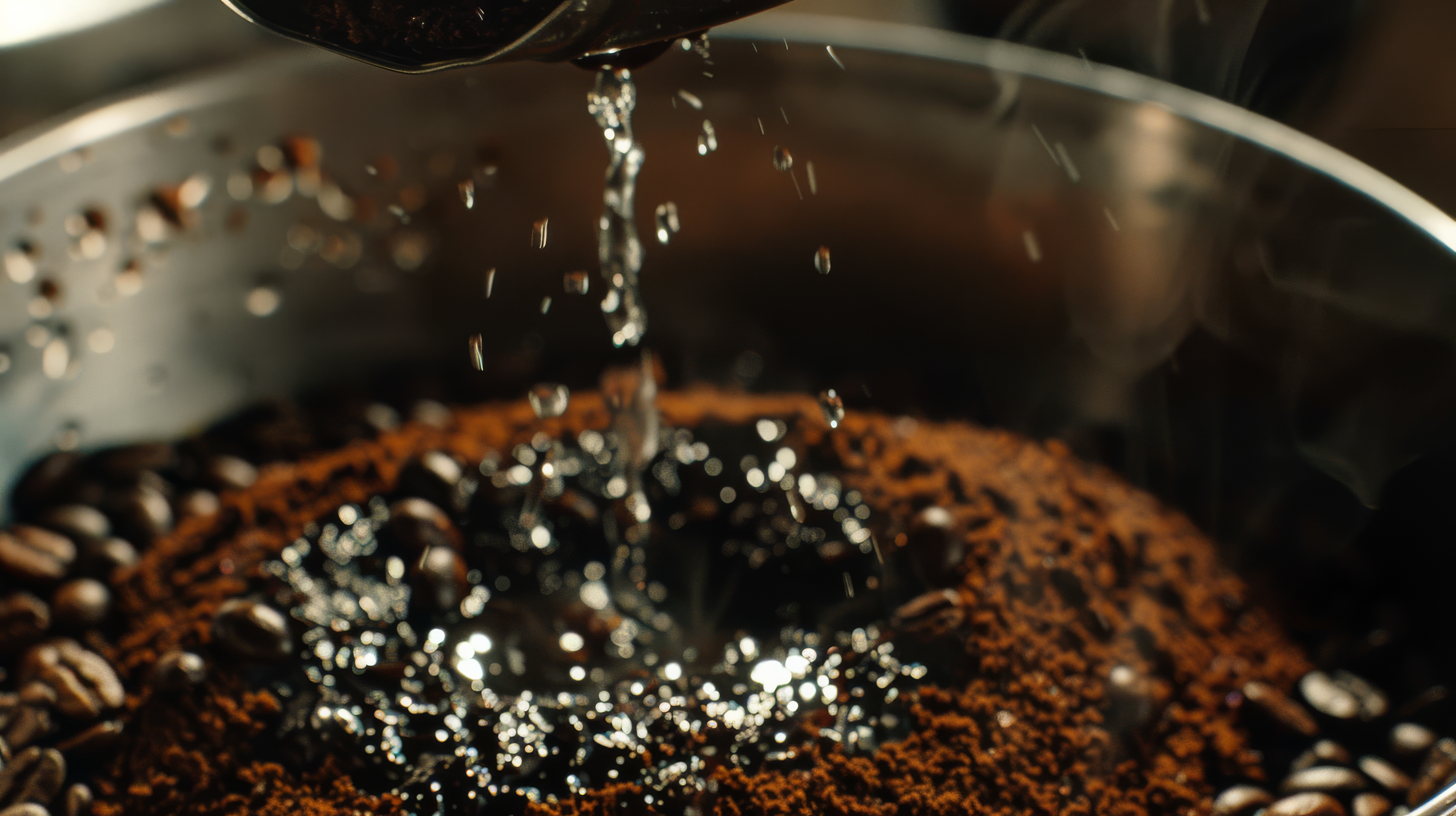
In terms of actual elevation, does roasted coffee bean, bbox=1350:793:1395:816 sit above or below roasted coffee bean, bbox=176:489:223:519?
above

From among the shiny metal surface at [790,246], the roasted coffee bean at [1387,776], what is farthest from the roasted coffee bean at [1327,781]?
the shiny metal surface at [790,246]

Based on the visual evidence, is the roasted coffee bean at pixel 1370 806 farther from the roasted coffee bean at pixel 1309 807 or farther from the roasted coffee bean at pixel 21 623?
the roasted coffee bean at pixel 21 623

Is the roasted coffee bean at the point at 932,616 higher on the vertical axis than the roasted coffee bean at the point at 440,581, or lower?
higher

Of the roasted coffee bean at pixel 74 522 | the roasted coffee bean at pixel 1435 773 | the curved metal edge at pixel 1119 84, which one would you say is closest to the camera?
the roasted coffee bean at pixel 1435 773

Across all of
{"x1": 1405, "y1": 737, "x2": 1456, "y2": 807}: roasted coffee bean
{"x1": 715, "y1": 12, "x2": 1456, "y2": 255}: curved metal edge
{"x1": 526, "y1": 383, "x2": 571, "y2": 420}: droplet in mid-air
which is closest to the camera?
{"x1": 1405, "y1": 737, "x2": 1456, "y2": 807}: roasted coffee bean

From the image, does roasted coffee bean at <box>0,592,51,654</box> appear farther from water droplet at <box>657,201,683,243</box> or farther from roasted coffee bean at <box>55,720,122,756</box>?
water droplet at <box>657,201,683,243</box>

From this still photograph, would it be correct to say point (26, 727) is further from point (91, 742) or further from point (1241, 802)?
point (1241, 802)

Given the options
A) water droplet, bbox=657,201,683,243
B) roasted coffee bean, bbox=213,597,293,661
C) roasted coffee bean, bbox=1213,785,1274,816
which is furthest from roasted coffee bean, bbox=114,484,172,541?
roasted coffee bean, bbox=1213,785,1274,816
